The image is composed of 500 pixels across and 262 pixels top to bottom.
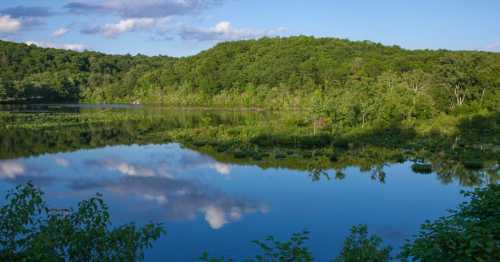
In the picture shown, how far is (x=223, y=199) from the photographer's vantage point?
1912 centimetres

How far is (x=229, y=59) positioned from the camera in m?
129

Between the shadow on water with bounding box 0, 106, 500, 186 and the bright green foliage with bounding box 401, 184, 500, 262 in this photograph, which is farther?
the shadow on water with bounding box 0, 106, 500, 186

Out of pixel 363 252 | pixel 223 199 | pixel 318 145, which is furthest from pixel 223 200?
pixel 318 145

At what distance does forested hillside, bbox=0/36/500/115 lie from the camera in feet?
190

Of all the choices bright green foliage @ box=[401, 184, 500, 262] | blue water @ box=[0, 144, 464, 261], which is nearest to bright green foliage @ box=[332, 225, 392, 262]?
bright green foliage @ box=[401, 184, 500, 262]

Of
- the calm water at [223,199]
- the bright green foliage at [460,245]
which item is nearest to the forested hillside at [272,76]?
the calm water at [223,199]

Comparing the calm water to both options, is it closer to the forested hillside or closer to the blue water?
the blue water

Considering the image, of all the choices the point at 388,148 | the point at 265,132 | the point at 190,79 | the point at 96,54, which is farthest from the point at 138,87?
the point at 388,148

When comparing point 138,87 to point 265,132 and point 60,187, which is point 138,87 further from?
point 60,187

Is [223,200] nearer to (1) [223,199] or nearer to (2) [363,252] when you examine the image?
(1) [223,199]

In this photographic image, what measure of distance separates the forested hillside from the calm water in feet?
75.7

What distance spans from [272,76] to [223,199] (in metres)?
90.4

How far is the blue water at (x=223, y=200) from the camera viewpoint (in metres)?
14.2

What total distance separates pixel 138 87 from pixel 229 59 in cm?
2851
